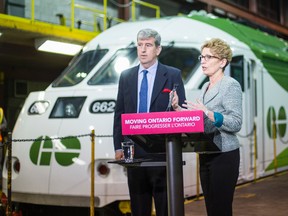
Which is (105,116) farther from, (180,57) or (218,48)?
(218,48)

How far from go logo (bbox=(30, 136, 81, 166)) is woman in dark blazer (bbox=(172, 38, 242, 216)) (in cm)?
324

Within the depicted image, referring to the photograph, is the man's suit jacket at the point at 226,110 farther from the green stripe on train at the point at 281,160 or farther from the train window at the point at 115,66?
the green stripe on train at the point at 281,160

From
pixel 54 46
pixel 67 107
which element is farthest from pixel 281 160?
pixel 54 46

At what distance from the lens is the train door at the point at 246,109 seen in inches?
308

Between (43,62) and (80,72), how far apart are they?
311 inches

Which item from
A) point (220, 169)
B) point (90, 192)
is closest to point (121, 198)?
point (90, 192)

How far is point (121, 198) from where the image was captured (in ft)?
20.5

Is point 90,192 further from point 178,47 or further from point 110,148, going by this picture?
point 178,47

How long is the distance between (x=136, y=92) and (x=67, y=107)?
3.26 meters

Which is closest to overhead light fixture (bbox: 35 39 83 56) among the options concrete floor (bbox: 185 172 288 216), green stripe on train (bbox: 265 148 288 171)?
green stripe on train (bbox: 265 148 288 171)

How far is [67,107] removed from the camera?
22.7 ft

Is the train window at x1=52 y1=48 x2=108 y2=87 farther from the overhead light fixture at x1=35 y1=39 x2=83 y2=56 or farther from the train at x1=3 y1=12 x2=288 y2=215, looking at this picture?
the overhead light fixture at x1=35 y1=39 x2=83 y2=56

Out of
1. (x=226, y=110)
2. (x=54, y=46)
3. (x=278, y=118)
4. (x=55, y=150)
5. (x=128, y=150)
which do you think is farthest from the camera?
(x=54, y=46)

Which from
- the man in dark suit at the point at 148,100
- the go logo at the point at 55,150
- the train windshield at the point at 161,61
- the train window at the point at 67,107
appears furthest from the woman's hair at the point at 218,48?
the train windshield at the point at 161,61
